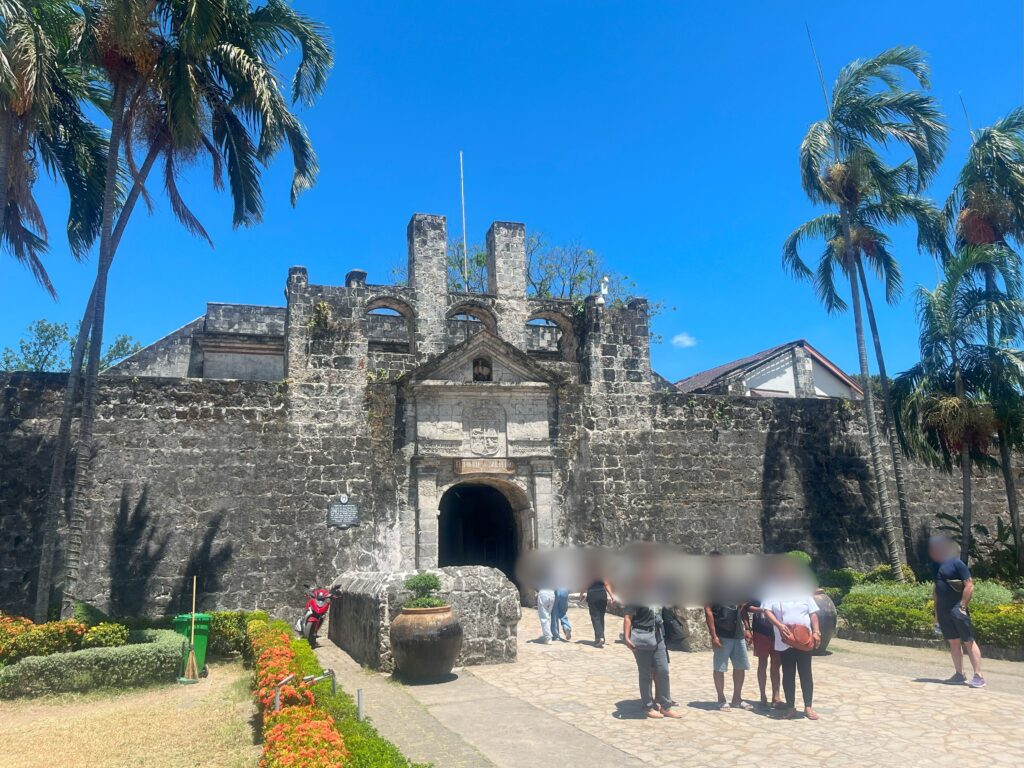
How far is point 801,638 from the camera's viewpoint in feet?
24.4

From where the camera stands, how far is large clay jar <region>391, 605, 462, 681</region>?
938cm

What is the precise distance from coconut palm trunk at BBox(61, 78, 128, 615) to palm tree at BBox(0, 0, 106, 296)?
40.6 inches

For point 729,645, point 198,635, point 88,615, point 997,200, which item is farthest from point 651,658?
point 997,200

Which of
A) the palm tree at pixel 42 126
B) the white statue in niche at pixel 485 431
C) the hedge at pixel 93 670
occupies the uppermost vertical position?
the palm tree at pixel 42 126

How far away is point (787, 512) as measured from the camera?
59.5 ft

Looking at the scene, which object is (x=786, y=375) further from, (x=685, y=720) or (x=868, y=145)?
(x=685, y=720)

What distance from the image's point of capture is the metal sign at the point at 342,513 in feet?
49.6

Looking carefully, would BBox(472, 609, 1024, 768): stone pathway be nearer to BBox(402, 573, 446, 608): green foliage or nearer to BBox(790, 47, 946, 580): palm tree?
BBox(402, 573, 446, 608): green foliage

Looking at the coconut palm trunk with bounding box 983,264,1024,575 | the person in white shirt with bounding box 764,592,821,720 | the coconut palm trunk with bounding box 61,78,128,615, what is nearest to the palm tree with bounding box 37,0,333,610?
the coconut palm trunk with bounding box 61,78,128,615

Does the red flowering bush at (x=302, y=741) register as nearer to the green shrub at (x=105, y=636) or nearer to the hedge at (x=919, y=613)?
the green shrub at (x=105, y=636)

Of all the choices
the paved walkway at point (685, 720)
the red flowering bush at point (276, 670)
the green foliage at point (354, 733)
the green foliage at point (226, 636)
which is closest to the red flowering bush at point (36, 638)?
the green foliage at point (226, 636)

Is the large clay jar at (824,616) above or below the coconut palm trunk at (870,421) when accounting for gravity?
below

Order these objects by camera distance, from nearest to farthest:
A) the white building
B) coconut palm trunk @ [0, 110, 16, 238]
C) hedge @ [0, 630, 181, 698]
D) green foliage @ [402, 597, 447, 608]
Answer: green foliage @ [402, 597, 447, 608] → hedge @ [0, 630, 181, 698] → coconut palm trunk @ [0, 110, 16, 238] → the white building

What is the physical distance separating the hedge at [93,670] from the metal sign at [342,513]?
4627 mm
